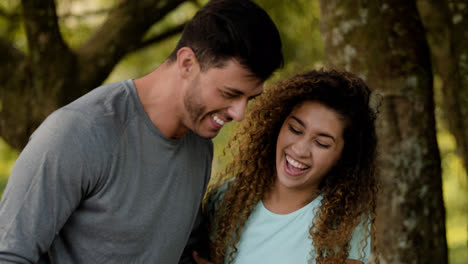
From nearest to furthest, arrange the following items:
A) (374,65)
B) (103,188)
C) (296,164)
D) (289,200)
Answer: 1. (103,188)
2. (296,164)
3. (289,200)
4. (374,65)

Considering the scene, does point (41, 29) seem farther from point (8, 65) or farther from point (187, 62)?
point (187, 62)

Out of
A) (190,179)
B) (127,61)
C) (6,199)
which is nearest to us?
(6,199)

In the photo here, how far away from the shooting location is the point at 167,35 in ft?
16.6

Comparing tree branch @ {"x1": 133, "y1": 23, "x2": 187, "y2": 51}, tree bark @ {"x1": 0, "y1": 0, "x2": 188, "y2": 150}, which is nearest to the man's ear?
tree bark @ {"x1": 0, "y1": 0, "x2": 188, "y2": 150}

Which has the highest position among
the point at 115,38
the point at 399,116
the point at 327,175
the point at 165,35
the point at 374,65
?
the point at 165,35

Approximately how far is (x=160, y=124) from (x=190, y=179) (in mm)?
275

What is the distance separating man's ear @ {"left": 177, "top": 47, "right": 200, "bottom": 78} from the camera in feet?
6.58

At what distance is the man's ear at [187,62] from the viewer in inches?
79.0

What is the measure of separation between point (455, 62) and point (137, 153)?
8.48 ft

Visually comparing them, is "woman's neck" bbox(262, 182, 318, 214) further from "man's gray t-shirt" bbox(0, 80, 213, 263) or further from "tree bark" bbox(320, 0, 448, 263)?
"tree bark" bbox(320, 0, 448, 263)

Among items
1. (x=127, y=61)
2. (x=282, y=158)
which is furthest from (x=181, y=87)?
(x=127, y=61)

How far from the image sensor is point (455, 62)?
12.0 ft

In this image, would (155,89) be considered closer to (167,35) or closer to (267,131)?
(267,131)

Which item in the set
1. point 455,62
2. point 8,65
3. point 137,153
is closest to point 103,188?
point 137,153
